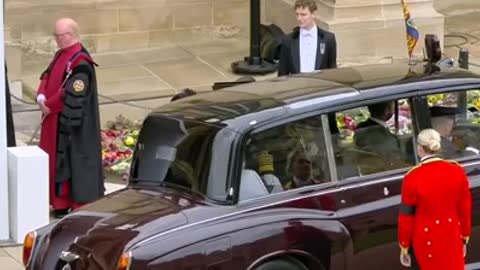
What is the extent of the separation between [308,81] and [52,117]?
2964 millimetres

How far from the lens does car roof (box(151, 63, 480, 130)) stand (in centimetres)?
818

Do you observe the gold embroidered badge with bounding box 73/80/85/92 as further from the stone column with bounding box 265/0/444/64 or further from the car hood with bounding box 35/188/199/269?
the stone column with bounding box 265/0/444/64

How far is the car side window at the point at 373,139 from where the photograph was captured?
8.37 metres

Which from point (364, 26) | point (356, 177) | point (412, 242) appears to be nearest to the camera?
point (412, 242)

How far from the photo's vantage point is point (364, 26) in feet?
55.6

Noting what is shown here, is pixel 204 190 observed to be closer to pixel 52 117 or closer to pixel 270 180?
pixel 270 180

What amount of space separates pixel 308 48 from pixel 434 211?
3.72 meters

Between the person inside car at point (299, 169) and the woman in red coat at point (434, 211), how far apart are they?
745mm

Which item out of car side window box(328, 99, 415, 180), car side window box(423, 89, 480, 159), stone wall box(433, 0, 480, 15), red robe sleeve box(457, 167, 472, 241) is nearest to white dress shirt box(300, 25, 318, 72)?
car side window box(423, 89, 480, 159)

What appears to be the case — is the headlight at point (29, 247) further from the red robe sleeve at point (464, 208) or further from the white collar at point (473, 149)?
the white collar at point (473, 149)

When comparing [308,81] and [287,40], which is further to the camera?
[287,40]

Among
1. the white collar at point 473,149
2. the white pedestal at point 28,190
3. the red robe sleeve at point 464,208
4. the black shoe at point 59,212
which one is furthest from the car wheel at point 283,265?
the black shoe at point 59,212

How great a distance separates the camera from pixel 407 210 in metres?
7.65

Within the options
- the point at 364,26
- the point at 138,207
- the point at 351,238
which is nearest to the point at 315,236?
the point at 351,238
